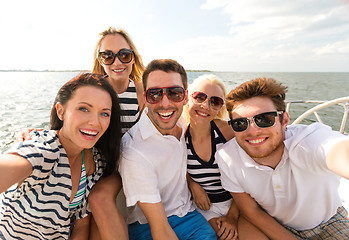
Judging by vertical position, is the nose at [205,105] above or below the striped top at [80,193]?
above

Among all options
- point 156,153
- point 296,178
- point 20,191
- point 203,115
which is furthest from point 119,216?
point 296,178

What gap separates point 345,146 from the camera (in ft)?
4.66

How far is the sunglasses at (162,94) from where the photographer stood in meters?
2.02

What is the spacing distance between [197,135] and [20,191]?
A: 154 cm

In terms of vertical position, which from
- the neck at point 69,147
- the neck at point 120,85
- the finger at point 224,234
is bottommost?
the finger at point 224,234

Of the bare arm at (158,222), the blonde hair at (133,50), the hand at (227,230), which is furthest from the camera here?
the blonde hair at (133,50)

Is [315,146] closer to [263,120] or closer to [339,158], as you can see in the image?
[339,158]

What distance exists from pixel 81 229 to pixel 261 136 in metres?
1.72

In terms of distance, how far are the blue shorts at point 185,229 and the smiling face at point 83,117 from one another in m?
0.91

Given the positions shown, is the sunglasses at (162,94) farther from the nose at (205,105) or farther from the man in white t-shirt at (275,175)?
the man in white t-shirt at (275,175)

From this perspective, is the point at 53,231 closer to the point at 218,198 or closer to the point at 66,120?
the point at 66,120

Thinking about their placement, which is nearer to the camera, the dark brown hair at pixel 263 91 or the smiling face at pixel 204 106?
the dark brown hair at pixel 263 91

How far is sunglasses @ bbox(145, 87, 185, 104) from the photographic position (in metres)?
2.02

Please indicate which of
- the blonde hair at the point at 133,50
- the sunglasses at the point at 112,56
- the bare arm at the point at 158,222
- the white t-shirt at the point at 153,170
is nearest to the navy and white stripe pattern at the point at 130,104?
the sunglasses at the point at 112,56
